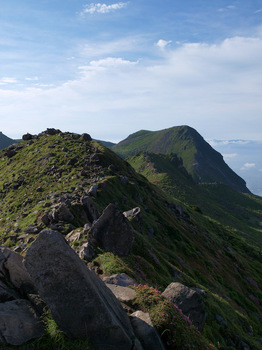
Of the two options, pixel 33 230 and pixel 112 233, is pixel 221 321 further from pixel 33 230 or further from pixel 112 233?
pixel 33 230

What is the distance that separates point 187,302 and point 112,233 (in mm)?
9209

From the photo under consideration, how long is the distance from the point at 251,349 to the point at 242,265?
127 feet

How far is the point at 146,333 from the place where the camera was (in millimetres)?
10594

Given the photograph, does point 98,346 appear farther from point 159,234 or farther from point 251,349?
point 159,234

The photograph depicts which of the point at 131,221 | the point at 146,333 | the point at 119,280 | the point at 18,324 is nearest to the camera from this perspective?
the point at 18,324

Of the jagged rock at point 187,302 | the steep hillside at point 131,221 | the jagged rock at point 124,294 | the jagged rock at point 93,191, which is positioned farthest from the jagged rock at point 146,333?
the jagged rock at point 93,191

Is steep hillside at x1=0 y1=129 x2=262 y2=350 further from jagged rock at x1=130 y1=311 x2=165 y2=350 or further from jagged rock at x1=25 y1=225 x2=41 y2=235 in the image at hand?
jagged rock at x1=130 y1=311 x2=165 y2=350

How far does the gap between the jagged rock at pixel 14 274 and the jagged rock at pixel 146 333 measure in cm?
482

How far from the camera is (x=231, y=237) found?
81.2 m

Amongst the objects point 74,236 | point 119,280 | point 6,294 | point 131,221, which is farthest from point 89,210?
point 6,294

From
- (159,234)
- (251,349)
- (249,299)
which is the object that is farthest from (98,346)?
(249,299)

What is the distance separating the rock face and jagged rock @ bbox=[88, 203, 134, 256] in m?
13.4

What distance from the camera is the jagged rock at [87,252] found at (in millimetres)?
20219

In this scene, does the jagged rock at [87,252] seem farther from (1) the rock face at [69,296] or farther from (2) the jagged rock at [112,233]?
(1) the rock face at [69,296]
